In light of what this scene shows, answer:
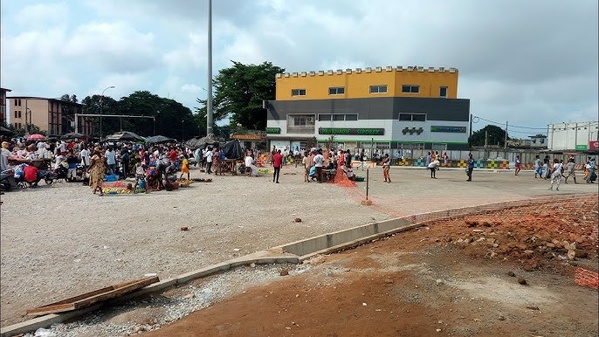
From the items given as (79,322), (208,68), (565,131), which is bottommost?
(79,322)

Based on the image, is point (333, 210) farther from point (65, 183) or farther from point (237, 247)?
point (65, 183)

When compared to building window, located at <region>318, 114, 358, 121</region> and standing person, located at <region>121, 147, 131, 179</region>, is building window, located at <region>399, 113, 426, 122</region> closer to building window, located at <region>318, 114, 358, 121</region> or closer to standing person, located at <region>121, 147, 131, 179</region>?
building window, located at <region>318, 114, 358, 121</region>

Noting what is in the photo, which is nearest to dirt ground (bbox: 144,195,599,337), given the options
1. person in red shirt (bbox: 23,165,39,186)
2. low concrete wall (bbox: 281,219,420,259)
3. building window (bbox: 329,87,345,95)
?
low concrete wall (bbox: 281,219,420,259)

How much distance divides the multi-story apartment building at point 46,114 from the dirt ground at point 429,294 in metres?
67.7

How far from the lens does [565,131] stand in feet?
141

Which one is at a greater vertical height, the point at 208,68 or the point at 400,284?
the point at 208,68

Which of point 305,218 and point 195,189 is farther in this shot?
point 195,189

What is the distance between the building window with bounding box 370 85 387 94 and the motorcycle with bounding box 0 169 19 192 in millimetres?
35761

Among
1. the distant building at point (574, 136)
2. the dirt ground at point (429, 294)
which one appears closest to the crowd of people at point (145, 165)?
the dirt ground at point (429, 294)

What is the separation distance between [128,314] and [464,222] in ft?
27.6

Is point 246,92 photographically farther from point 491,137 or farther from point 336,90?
point 491,137

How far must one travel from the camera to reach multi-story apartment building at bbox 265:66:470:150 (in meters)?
41.9

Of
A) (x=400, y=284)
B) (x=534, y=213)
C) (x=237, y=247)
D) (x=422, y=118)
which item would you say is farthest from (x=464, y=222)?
(x=422, y=118)

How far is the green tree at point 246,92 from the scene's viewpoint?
175ft
